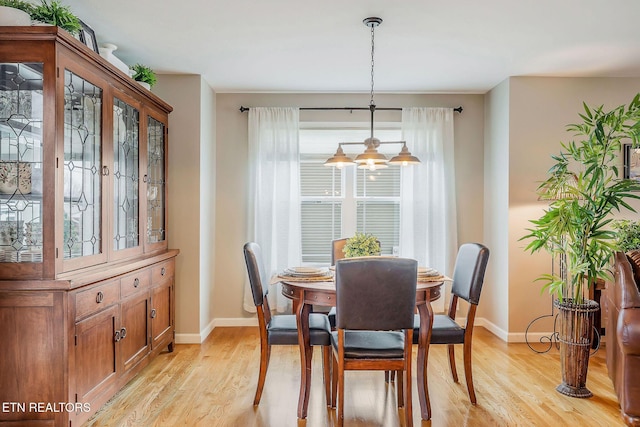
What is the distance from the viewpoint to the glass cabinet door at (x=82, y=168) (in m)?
2.48

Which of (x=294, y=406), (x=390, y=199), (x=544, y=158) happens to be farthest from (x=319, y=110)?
(x=294, y=406)

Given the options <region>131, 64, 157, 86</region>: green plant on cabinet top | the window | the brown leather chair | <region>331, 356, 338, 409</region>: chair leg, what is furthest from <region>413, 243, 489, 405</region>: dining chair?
<region>131, 64, 157, 86</region>: green plant on cabinet top

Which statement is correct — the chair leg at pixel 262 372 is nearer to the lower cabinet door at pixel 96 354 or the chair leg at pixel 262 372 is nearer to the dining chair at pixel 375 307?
the dining chair at pixel 375 307

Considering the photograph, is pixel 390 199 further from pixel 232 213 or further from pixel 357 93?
pixel 232 213

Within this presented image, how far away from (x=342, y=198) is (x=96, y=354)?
10.1 ft

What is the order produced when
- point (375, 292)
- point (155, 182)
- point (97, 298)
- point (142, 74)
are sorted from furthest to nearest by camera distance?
point (155, 182)
point (142, 74)
point (97, 298)
point (375, 292)

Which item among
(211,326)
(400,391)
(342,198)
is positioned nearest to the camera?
(400,391)

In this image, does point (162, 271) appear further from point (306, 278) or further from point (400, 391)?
point (400, 391)

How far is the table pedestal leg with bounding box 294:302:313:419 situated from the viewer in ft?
8.82

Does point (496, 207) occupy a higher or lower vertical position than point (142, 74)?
lower

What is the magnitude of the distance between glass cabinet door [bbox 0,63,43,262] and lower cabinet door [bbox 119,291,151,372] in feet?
2.76

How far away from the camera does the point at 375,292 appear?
2441 millimetres

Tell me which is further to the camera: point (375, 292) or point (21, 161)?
point (375, 292)

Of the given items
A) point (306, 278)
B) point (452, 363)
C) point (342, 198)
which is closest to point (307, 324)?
point (306, 278)
